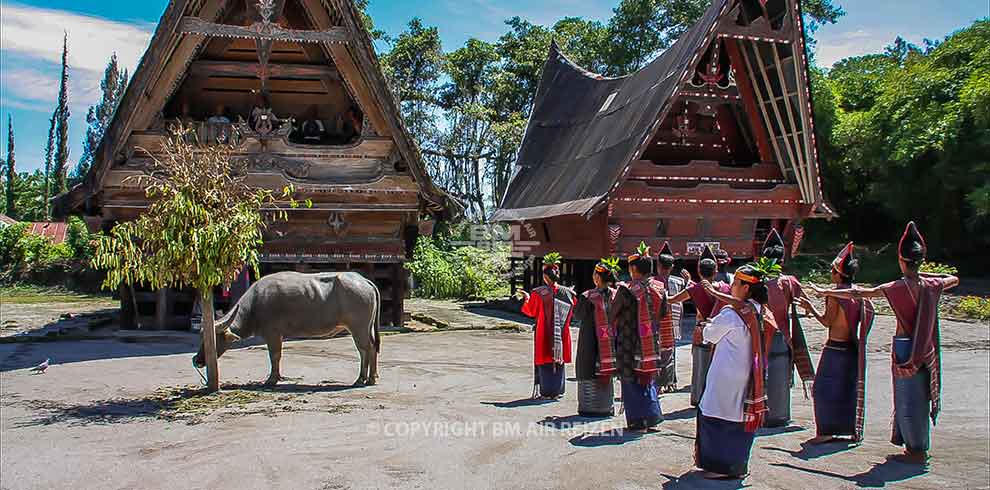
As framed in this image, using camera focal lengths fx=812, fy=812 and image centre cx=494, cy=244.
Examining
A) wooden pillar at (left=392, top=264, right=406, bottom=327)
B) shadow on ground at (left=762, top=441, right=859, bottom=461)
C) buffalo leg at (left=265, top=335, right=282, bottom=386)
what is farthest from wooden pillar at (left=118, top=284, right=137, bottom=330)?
shadow on ground at (left=762, top=441, right=859, bottom=461)

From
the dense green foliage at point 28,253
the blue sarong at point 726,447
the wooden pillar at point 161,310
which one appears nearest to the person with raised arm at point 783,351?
the blue sarong at point 726,447

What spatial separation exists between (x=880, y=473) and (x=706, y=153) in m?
16.0

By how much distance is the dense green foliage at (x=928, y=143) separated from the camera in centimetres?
2361

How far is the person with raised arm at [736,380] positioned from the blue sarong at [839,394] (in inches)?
64.5

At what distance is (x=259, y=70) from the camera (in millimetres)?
16594

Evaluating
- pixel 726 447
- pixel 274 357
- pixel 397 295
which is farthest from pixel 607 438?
pixel 397 295

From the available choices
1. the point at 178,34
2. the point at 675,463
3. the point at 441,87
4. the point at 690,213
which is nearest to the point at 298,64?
the point at 178,34

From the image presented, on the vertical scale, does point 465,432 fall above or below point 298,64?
below

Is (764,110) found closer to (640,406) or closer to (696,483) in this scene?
(640,406)

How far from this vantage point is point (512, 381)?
1140 centimetres

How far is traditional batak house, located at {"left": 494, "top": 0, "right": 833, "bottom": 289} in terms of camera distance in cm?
1873

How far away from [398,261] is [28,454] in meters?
10.5

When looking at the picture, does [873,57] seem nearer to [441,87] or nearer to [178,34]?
[441,87]

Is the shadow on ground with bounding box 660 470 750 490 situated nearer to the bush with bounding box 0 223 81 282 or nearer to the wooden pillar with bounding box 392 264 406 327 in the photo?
the wooden pillar with bounding box 392 264 406 327
